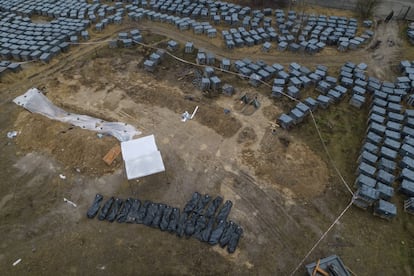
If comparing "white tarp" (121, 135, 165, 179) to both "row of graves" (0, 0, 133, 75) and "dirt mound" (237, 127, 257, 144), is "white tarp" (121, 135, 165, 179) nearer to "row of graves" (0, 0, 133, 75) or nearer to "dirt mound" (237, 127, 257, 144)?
"dirt mound" (237, 127, 257, 144)

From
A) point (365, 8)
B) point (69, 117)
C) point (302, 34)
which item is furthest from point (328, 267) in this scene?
point (365, 8)

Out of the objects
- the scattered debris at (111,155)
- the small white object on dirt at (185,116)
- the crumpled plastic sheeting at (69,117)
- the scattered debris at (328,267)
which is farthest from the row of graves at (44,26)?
the scattered debris at (328,267)

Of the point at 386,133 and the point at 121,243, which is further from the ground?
the point at 386,133

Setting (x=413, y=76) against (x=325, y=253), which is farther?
(x=413, y=76)

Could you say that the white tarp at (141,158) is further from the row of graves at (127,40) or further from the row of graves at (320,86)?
the row of graves at (127,40)

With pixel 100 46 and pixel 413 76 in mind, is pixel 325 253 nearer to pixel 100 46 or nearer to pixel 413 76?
pixel 413 76

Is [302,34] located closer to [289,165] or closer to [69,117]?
[289,165]

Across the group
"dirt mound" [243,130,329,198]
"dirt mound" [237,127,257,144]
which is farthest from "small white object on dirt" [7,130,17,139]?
"dirt mound" [243,130,329,198]

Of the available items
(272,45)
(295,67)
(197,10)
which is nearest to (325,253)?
(295,67)
